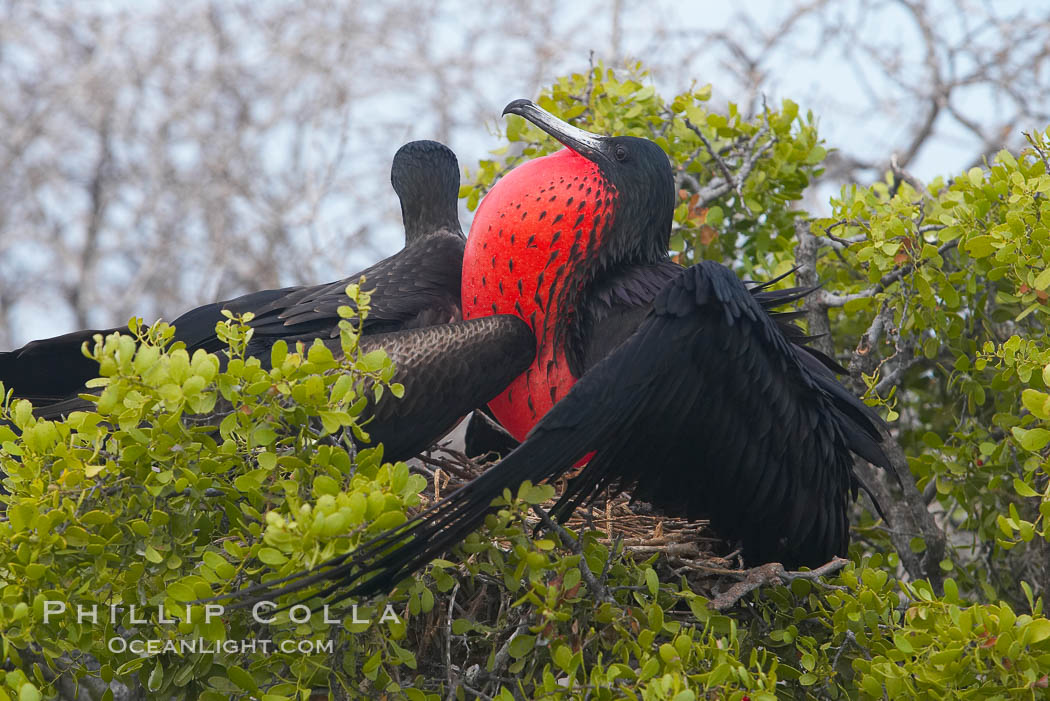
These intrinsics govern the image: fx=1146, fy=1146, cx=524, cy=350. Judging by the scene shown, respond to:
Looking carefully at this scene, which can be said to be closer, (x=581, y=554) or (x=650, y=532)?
(x=581, y=554)

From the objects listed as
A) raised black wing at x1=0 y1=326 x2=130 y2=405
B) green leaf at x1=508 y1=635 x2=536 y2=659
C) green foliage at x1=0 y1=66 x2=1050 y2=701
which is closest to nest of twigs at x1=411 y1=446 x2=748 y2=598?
green foliage at x1=0 y1=66 x2=1050 y2=701

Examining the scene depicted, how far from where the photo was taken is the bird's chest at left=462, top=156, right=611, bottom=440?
2965 mm

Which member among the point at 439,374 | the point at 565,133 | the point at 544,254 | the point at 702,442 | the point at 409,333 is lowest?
the point at 702,442

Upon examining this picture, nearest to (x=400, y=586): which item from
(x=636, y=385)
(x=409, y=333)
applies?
(x=636, y=385)

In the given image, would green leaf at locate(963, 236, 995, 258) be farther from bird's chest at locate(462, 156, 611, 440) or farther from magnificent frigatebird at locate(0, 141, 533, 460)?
magnificent frigatebird at locate(0, 141, 533, 460)

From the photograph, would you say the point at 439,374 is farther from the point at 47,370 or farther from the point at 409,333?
the point at 47,370

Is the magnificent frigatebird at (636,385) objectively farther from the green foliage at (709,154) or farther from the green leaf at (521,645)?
the green foliage at (709,154)

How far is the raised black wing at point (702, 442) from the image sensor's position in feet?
7.02

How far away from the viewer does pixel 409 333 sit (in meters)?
2.94

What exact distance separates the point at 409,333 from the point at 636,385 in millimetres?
792

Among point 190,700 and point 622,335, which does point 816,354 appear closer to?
point 622,335

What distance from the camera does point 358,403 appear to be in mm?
1986

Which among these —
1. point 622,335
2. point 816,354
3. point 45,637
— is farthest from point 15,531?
point 816,354

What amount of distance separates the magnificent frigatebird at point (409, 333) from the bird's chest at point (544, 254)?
78 mm
